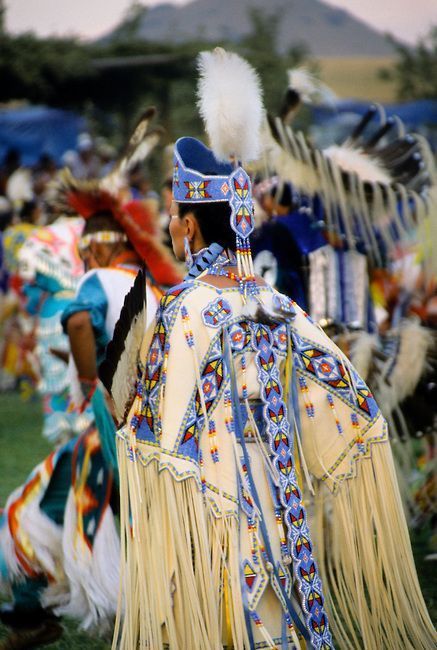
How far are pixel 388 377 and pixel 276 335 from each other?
173cm

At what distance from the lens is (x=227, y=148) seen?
2.46 meters

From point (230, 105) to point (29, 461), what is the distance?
15.5ft

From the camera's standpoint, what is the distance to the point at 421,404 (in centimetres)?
420

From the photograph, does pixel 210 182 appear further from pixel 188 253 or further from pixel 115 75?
pixel 115 75

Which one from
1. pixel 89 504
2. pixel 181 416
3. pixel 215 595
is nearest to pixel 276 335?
pixel 181 416

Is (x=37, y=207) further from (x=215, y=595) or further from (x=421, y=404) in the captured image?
(x=215, y=595)

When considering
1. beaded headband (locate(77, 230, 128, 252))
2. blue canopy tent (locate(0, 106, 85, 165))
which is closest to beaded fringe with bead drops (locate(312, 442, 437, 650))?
beaded headband (locate(77, 230, 128, 252))

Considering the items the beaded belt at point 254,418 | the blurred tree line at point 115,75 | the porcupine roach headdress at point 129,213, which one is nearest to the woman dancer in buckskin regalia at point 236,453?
the beaded belt at point 254,418

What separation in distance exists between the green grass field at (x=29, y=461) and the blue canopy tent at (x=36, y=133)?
7246mm

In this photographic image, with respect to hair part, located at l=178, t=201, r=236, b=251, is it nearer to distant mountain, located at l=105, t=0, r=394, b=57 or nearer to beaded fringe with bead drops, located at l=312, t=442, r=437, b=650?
beaded fringe with bead drops, located at l=312, t=442, r=437, b=650

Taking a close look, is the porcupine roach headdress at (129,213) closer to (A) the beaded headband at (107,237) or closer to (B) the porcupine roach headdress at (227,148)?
(A) the beaded headband at (107,237)

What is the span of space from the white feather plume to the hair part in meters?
0.12

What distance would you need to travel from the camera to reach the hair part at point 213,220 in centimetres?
248

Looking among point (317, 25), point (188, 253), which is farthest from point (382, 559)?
point (317, 25)
